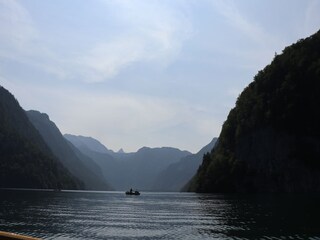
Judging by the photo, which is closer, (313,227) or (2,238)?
(2,238)

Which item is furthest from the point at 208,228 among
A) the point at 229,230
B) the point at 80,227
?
the point at 80,227

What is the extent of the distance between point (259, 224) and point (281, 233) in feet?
34.6

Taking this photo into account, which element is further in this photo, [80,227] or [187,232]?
[80,227]

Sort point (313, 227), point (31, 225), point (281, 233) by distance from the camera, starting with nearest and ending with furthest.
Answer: point (281, 233) < point (313, 227) < point (31, 225)

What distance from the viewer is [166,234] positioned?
53.4 m

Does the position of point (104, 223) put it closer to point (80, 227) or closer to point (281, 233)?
point (80, 227)

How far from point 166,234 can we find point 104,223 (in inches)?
629

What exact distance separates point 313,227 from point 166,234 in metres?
18.7

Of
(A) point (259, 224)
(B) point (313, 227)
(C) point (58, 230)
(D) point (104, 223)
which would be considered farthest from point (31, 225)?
(B) point (313, 227)

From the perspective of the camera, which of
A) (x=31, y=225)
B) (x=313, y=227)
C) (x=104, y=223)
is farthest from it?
(x=104, y=223)

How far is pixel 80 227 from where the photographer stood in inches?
2354

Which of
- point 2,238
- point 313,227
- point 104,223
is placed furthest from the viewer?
point 104,223

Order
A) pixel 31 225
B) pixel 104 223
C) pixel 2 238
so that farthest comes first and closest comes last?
pixel 104 223, pixel 31 225, pixel 2 238

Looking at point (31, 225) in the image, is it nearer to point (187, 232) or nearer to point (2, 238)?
point (187, 232)
